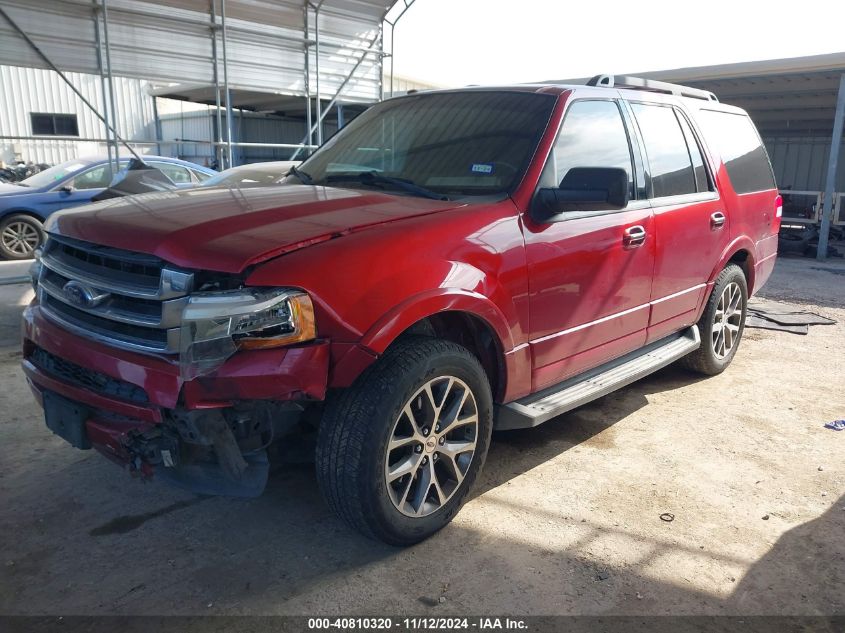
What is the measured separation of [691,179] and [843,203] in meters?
16.2

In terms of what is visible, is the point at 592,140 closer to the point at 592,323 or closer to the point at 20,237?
the point at 592,323

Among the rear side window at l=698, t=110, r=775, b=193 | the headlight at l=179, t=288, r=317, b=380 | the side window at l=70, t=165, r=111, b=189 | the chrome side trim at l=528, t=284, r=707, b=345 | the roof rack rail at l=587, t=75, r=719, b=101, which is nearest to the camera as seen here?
the headlight at l=179, t=288, r=317, b=380

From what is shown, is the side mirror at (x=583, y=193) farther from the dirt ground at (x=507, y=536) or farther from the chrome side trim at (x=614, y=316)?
the dirt ground at (x=507, y=536)

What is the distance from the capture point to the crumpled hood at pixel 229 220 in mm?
2439

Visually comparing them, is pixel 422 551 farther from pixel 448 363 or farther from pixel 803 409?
pixel 803 409

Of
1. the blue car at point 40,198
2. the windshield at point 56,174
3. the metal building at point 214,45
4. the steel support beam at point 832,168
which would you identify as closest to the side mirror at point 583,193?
the metal building at point 214,45

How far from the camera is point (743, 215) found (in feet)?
16.3

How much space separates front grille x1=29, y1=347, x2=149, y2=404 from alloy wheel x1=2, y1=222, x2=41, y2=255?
28.6ft

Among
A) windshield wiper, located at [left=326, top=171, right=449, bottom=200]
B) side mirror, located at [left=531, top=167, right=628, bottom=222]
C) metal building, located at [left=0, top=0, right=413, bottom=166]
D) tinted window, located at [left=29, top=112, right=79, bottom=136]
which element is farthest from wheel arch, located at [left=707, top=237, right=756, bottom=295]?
tinted window, located at [left=29, top=112, right=79, bottom=136]

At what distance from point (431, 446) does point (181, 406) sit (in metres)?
1.05

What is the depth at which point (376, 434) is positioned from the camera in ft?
8.37

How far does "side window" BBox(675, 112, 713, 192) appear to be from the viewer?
4.49m

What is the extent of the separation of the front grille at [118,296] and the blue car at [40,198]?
788 cm

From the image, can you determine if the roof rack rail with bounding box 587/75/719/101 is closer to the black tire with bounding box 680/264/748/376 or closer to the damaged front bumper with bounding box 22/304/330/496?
the black tire with bounding box 680/264/748/376
